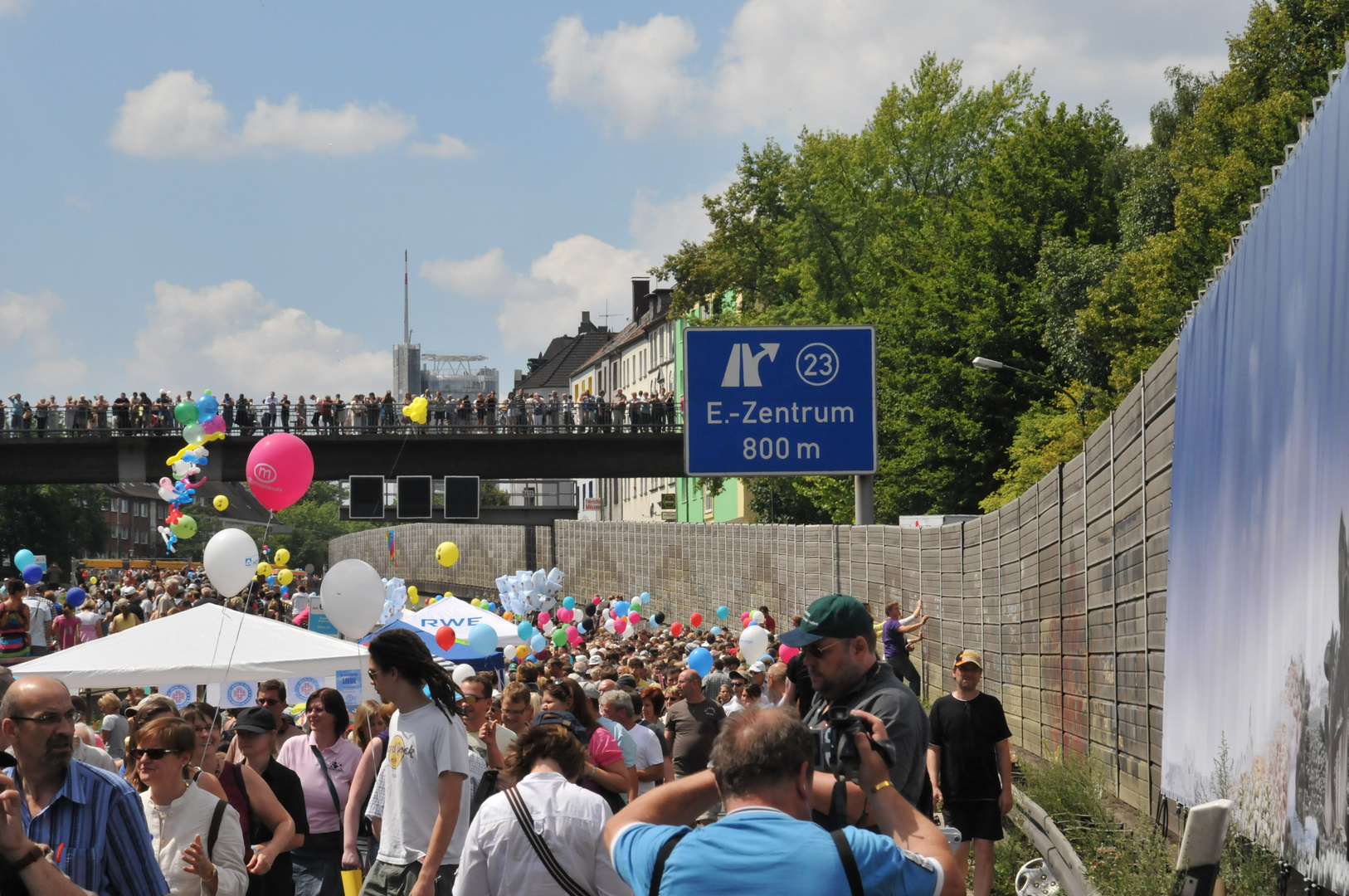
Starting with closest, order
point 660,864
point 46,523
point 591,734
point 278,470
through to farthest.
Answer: point 660,864 → point 591,734 → point 278,470 → point 46,523

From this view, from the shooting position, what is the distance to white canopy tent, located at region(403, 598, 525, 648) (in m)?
22.3

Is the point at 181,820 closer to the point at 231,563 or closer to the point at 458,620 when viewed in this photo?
the point at 231,563

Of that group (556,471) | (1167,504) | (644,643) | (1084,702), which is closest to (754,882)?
(1167,504)

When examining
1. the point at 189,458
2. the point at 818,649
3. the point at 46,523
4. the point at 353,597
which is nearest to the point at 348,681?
the point at 353,597

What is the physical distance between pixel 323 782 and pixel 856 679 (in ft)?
15.0

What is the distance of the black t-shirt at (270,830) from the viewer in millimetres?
7055

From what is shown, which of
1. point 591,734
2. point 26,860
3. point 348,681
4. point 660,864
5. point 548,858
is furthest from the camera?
point 348,681

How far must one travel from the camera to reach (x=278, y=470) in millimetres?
16719

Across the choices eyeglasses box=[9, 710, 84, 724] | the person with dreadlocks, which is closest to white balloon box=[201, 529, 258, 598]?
the person with dreadlocks

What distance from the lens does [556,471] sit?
165ft

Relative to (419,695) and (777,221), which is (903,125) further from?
(419,695)

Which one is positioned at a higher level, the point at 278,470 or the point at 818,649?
the point at 278,470

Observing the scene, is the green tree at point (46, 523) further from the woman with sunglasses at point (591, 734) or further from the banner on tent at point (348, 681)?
the woman with sunglasses at point (591, 734)

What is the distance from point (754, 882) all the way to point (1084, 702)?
11.7m
